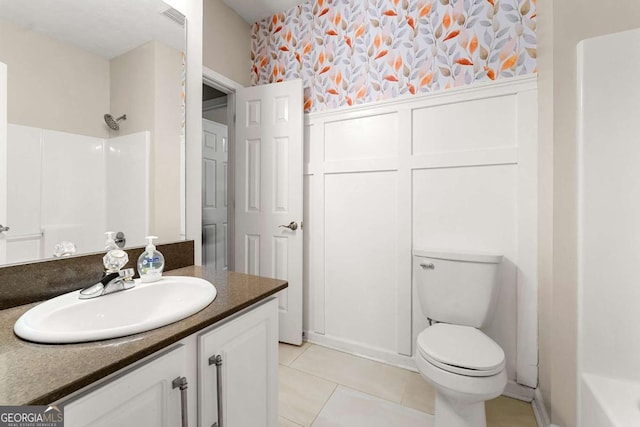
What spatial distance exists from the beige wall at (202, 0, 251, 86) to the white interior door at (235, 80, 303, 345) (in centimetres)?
21

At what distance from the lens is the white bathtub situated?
3.19 feet

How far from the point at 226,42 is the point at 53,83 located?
163 cm

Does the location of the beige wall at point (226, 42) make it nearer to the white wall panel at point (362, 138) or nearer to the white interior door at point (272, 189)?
the white interior door at point (272, 189)

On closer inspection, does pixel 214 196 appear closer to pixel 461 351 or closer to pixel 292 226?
pixel 292 226

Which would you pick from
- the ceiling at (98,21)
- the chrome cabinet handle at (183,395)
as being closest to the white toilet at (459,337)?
the chrome cabinet handle at (183,395)

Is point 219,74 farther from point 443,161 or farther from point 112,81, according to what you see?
point 443,161

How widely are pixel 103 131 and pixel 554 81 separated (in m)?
1.90

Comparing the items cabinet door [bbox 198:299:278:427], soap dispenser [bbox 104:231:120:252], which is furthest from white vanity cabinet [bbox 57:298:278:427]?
soap dispenser [bbox 104:231:120:252]

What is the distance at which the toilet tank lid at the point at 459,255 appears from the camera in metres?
1.54

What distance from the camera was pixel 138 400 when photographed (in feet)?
1.99

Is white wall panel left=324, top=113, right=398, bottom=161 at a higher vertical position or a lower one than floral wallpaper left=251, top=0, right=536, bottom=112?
lower

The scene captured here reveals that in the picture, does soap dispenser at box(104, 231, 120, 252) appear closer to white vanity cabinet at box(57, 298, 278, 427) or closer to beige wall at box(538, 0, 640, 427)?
white vanity cabinet at box(57, 298, 278, 427)

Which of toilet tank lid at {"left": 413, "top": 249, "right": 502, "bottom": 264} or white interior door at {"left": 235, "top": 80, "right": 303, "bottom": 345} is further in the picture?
white interior door at {"left": 235, "top": 80, "right": 303, "bottom": 345}

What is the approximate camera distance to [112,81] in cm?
104
